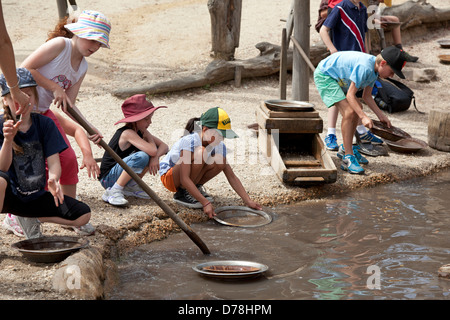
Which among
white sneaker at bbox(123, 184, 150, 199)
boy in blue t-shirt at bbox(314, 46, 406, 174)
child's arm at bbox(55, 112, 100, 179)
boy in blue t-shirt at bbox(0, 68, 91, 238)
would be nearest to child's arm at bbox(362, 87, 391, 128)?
boy in blue t-shirt at bbox(314, 46, 406, 174)

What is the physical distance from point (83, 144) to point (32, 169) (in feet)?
1.71

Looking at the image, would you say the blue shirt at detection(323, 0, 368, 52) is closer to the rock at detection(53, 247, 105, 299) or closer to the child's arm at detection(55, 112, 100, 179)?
the child's arm at detection(55, 112, 100, 179)

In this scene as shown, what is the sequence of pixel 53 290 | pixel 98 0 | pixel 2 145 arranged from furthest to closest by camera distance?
pixel 98 0 < pixel 2 145 < pixel 53 290

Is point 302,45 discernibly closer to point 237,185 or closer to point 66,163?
point 237,185

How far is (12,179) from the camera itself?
4230mm

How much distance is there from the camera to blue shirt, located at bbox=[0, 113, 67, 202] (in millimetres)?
4227

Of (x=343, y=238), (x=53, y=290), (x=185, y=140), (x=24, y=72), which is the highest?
(x=24, y=72)

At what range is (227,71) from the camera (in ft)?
31.6

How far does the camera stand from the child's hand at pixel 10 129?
3867 mm

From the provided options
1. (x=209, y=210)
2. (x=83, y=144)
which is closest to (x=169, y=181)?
(x=209, y=210)

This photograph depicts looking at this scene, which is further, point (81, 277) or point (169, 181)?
point (169, 181)
